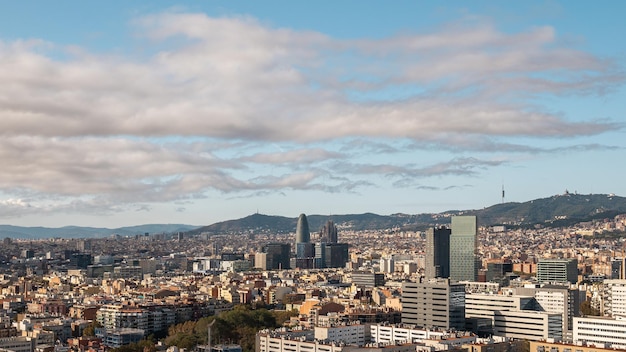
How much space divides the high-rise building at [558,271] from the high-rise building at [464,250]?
11.5 m

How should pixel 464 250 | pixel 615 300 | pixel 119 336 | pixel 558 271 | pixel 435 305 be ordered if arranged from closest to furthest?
pixel 119 336, pixel 435 305, pixel 615 300, pixel 558 271, pixel 464 250

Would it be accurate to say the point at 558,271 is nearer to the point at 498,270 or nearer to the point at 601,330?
the point at 498,270

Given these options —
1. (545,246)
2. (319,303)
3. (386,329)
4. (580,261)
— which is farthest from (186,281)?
(545,246)

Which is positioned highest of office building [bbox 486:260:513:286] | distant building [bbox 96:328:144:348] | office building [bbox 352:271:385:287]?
office building [bbox 486:260:513:286]

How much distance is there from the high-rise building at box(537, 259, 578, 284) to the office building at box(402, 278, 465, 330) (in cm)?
4428

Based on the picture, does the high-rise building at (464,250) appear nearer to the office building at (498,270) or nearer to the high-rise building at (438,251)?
the office building at (498,270)

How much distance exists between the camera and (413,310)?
206ft

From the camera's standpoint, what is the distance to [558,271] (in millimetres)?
105812

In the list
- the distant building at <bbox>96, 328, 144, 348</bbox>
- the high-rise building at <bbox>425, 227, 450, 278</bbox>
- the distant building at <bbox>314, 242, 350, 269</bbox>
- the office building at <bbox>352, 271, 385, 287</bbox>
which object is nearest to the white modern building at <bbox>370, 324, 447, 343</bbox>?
the distant building at <bbox>96, 328, 144, 348</bbox>

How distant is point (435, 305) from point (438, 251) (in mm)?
65961

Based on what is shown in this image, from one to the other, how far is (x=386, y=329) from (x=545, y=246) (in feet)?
462

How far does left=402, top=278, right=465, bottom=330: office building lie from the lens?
60.5 meters

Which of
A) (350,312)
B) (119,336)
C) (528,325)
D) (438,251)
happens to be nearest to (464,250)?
(438,251)

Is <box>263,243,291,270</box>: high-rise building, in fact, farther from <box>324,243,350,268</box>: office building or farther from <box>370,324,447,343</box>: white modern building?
<box>370,324,447,343</box>: white modern building
